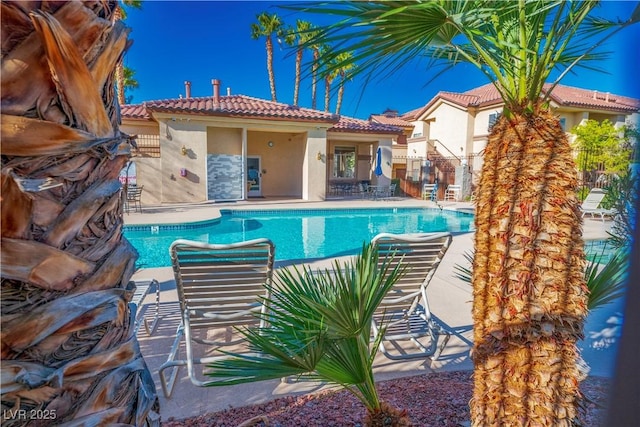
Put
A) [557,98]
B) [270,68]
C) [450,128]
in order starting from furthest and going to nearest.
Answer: [450,128] < [270,68] < [557,98]

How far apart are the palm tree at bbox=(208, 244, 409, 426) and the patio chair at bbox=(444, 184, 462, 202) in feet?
75.0

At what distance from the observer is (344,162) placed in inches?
1042

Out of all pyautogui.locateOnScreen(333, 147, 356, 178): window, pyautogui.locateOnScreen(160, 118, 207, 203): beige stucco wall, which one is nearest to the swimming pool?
pyautogui.locateOnScreen(160, 118, 207, 203): beige stucco wall

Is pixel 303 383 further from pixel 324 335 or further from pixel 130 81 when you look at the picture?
pixel 130 81

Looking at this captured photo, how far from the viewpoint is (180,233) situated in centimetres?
1260

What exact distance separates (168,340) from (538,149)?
419 cm

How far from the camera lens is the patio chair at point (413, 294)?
150 inches

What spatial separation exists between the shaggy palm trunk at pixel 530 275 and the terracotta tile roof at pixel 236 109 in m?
17.7

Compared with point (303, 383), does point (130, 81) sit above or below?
above

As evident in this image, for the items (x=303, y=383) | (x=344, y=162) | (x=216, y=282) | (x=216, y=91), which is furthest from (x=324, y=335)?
(x=344, y=162)

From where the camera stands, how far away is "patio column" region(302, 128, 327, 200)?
66.8ft

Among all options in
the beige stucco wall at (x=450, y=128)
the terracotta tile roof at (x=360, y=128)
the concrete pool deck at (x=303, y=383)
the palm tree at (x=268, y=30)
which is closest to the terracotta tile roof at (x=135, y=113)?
the palm tree at (x=268, y=30)

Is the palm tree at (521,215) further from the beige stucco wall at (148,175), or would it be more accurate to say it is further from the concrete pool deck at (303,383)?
the beige stucco wall at (148,175)

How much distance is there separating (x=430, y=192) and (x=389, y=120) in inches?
579
